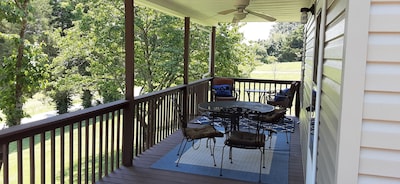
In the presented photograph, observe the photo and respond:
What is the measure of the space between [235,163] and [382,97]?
3.04m

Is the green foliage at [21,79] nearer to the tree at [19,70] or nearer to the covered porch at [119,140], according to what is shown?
the tree at [19,70]

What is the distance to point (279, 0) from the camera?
5160 mm

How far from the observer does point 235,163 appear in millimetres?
4082

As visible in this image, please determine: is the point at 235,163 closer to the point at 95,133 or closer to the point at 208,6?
the point at 95,133

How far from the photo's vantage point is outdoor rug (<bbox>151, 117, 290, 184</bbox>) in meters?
3.68

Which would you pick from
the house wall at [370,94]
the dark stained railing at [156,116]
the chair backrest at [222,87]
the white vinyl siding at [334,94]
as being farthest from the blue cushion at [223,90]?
the house wall at [370,94]

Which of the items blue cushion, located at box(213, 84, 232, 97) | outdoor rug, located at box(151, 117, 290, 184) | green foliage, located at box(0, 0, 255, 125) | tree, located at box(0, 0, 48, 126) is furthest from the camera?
green foliage, located at box(0, 0, 255, 125)

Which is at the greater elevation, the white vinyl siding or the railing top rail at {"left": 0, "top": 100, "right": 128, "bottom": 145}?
the white vinyl siding

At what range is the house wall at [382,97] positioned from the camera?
1159 millimetres

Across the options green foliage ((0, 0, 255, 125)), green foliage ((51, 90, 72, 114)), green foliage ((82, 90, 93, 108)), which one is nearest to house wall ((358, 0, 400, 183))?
green foliage ((0, 0, 255, 125))

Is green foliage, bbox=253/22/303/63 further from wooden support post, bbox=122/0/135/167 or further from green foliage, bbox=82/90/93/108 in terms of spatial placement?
wooden support post, bbox=122/0/135/167

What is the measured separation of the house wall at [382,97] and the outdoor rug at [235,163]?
242 cm

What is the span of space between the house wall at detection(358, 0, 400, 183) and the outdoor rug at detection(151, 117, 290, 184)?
7.94ft

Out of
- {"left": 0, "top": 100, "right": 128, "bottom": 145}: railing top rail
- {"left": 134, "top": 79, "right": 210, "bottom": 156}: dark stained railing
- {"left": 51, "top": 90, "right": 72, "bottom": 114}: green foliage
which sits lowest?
{"left": 51, "top": 90, "right": 72, "bottom": 114}: green foliage
